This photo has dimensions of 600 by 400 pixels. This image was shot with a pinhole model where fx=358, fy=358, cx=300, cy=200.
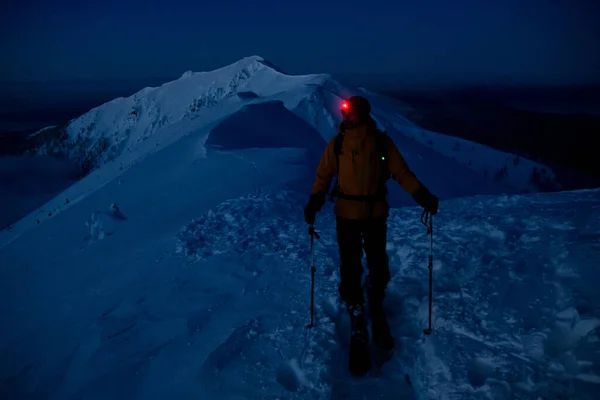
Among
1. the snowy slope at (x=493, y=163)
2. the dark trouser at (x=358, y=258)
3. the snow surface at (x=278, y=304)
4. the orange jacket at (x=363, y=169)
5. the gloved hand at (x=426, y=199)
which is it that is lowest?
the snowy slope at (x=493, y=163)

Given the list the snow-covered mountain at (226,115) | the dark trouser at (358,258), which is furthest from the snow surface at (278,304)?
the snow-covered mountain at (226,115)

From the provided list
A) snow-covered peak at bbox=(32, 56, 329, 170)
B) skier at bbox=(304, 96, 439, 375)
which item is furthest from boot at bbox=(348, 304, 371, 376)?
snow-covered peak at bbox=(32, 56, 329, 170)

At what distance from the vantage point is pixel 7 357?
477cm

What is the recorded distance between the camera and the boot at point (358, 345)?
3594mm

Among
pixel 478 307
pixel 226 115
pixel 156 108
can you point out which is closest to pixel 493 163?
pixel 226 115

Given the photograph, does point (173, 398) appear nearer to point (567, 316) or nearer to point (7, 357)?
point (7, 357)

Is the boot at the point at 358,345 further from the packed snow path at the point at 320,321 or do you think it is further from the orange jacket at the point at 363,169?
the orange jacket at the point at 363,169

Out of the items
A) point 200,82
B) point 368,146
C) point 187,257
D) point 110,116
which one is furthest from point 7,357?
point 110,116

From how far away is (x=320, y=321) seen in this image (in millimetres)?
4195

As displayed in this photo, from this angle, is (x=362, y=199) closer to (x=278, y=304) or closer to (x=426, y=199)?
(x=426, y=199)

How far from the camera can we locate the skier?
12.0 feet

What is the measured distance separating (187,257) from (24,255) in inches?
200

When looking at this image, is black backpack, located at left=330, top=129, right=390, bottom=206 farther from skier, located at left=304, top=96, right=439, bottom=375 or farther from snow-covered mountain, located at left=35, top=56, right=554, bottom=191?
snow-covered mountain, located at left=35, top=56, right=554, bottom=191

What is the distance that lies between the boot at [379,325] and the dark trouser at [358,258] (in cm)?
5
